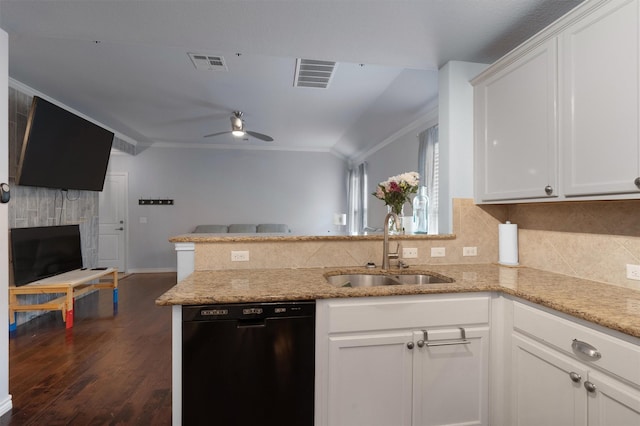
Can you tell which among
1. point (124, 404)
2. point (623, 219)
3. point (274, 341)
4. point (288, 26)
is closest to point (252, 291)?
point (274, 341)

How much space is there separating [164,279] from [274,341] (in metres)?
4.99

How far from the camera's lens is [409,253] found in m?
2.13

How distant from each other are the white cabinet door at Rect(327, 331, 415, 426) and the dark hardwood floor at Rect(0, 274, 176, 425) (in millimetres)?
1115

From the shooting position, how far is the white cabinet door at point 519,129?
61.5 inches

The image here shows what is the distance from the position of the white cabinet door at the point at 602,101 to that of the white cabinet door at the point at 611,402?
716 millimetres

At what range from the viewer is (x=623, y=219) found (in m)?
1.51

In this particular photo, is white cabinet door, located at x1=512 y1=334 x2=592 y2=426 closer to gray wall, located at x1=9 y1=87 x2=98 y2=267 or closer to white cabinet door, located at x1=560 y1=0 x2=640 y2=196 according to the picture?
white cabinet door, located at x1=560 y1=0 x2=640 y2=196

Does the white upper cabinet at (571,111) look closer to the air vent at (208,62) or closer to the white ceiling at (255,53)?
the white ceiling at (255,53)

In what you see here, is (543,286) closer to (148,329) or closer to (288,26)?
(288,26)

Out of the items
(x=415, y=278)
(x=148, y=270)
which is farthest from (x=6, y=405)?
(x=148, y=270)

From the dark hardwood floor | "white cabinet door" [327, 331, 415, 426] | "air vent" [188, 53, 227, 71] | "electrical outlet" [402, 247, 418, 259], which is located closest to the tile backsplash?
"electrical outlet" [402, 247, 418, 259]

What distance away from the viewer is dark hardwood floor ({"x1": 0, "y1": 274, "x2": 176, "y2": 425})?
1.91 m

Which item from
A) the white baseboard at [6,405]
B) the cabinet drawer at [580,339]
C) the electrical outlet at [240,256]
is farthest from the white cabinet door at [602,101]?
the white baseboard at [6,405]

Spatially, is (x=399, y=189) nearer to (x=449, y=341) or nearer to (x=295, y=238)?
(x=295, y=238)
